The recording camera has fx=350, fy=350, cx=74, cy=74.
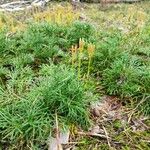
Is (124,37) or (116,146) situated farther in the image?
(124,37)

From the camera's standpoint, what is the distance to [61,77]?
3.21 metres

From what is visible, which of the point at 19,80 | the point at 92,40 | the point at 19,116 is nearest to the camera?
the point at 19,116

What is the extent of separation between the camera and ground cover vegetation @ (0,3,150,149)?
3047 mm

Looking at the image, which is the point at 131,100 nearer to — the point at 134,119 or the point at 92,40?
the point at 134,119

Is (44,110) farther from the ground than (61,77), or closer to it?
closer to it

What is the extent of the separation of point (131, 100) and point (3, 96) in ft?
4.22

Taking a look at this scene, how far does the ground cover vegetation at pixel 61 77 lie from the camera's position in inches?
120

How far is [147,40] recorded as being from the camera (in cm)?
485

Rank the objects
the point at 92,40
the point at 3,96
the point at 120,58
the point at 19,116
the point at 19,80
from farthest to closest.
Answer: the point at 92,40, the point at 120,58, the point at 19,80, the point at 3,96, the point at 19,116

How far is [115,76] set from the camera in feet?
12.3

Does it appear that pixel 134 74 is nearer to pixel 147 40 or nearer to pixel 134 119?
pixel 134 119

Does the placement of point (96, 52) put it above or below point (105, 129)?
above

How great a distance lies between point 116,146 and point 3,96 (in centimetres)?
118

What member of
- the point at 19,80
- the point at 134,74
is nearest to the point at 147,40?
the point at 134,74
